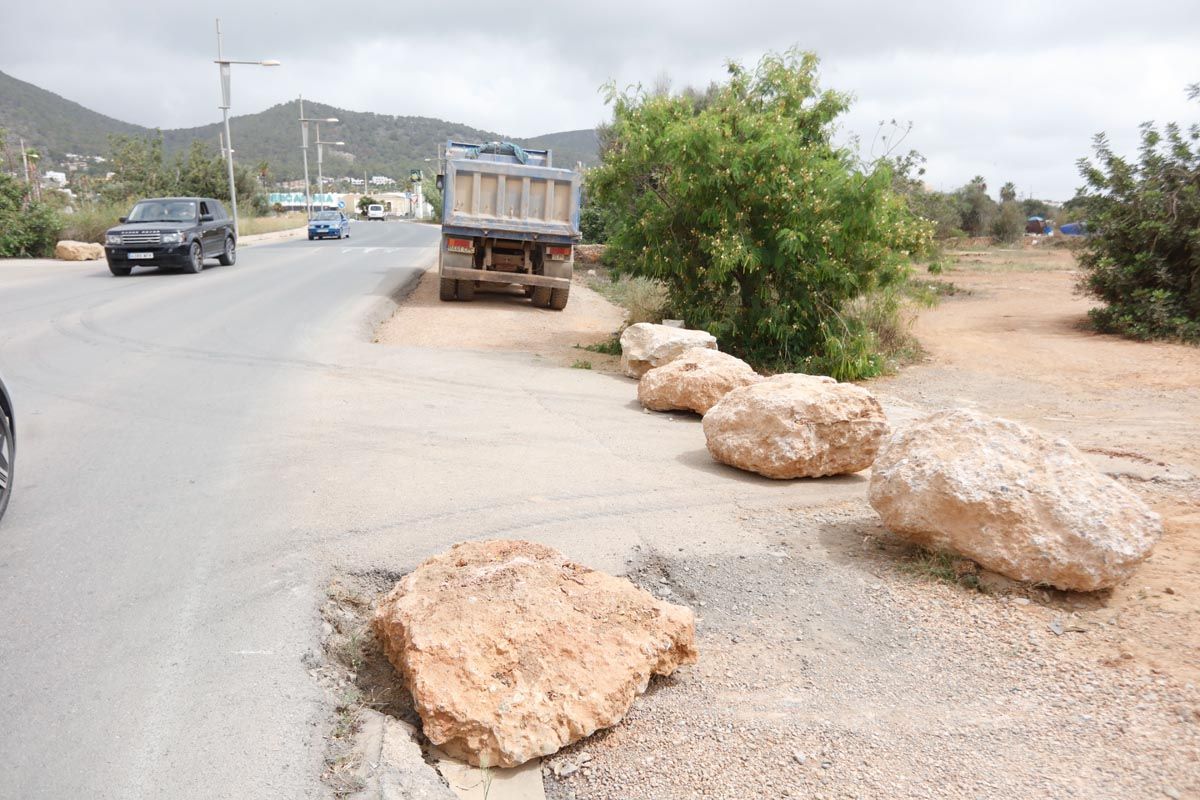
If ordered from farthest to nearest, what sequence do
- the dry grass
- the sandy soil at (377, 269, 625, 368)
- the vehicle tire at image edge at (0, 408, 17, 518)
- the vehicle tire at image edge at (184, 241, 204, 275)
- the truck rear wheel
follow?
the dry grass → the vehicle tire at image edge at (184, 241, 204, 275) → the truck rear wheel → the sandy soil at (377, 269, 625, 368) → the vehicle tire at image edge at (0, 408, 17, 518)

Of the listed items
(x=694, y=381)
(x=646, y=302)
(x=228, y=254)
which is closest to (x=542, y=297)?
(x=646, y=302)

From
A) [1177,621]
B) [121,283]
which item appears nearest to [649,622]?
[1177,621]

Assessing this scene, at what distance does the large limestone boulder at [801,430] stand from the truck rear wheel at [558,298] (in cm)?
1110

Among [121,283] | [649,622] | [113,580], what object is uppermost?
[649,622]

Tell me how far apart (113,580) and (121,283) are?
52.3 feet

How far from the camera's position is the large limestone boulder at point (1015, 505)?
4.11 metres

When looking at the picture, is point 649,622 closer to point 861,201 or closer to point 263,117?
point 861,201

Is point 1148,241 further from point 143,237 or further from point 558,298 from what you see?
point 143,237

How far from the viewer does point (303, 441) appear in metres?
6.46

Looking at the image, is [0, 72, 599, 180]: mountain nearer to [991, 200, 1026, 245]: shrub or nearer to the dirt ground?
[991, 200, 1026, 245]: shrub

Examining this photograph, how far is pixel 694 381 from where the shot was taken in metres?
8.04

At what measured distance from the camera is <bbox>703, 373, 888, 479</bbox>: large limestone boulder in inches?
235

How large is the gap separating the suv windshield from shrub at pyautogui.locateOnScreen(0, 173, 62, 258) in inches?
266

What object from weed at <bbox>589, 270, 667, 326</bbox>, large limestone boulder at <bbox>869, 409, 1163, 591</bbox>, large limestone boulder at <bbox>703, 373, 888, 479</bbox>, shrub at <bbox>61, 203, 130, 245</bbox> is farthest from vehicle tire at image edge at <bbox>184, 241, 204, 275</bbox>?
large limestone boulder at <bbox>869, 409, 1163, 591</bbox>
